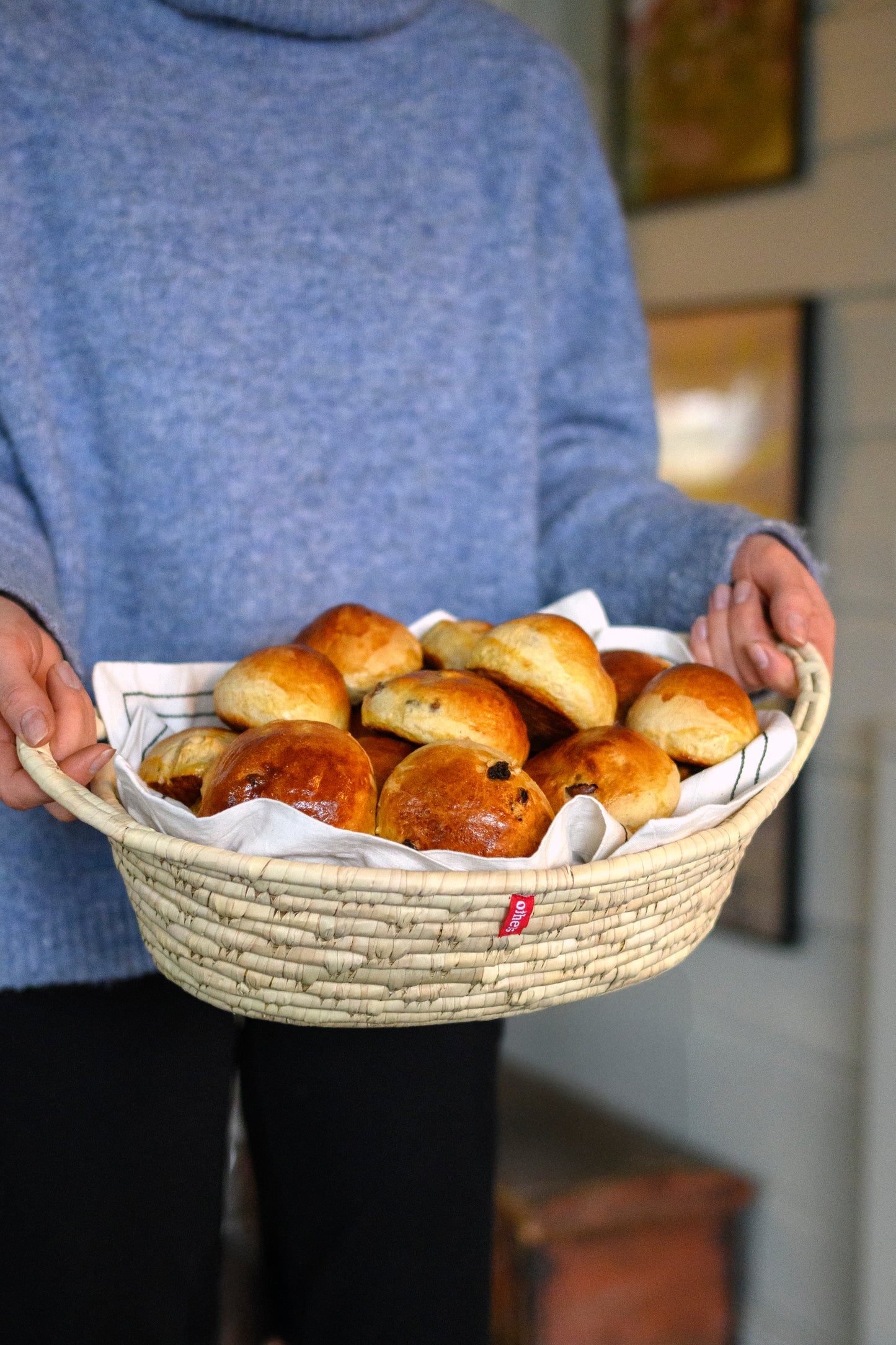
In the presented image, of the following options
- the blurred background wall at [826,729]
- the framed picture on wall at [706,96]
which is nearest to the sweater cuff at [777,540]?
the blurred background wall at [826,729]

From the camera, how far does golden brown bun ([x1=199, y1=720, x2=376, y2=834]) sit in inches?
24.2

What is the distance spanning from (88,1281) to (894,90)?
1742 mm

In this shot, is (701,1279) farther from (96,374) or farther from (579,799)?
(96,374)

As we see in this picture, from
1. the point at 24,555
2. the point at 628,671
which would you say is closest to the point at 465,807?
the point at 628,671

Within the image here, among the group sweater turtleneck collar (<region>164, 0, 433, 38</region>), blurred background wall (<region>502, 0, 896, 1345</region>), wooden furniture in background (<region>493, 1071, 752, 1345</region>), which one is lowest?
wooden furniture in background (<region>493, 1071, 752, 1345</region>)

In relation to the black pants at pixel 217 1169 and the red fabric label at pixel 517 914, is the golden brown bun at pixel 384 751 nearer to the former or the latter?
the red fabric label at pixel 517 914

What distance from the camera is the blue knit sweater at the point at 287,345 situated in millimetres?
889

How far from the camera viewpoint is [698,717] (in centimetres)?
73

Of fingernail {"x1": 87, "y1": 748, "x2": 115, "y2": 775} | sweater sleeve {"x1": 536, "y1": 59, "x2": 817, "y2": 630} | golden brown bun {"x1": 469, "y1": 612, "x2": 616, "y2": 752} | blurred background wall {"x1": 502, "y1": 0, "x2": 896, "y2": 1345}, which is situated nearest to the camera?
fingernail {"x1": 87, "y1": 748, "x2": 115, "y2": 775}

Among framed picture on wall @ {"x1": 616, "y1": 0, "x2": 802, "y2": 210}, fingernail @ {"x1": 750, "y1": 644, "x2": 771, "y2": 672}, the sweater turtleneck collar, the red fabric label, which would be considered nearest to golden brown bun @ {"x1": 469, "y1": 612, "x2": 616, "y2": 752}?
fingernail @ {"x1": 750, "y1": 644, "x2": 771, "y2": 672}

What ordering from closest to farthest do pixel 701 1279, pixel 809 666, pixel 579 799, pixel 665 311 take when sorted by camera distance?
pixel 579 799 < pixel 809 666 < pixel 701 1279 < pixel 665 311

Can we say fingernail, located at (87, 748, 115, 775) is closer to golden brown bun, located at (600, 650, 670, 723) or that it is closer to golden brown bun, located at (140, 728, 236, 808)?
golden brown bun, located at (140, 728, 236, 808)

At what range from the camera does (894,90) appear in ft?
5.16

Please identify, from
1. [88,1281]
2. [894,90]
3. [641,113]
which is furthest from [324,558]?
[641,113]
